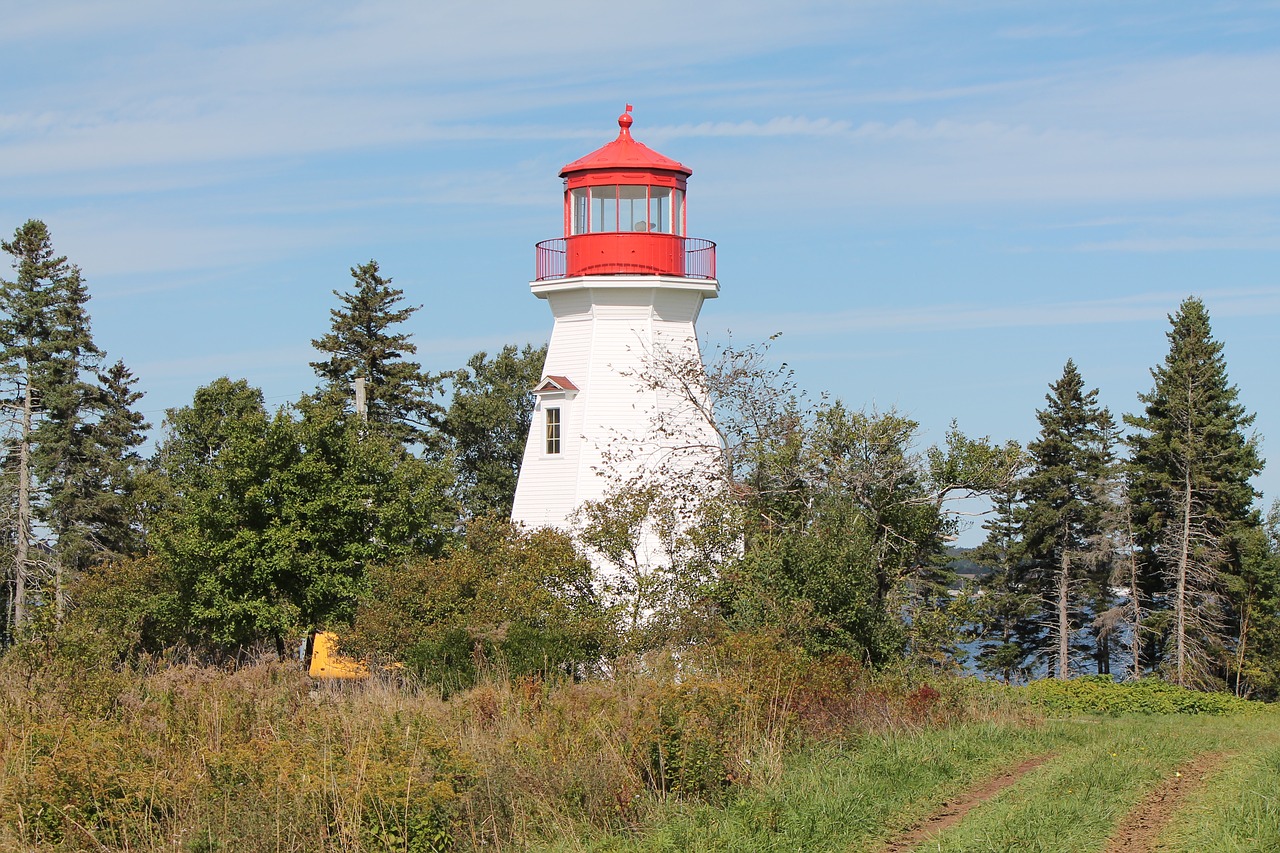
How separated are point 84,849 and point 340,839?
1.86m

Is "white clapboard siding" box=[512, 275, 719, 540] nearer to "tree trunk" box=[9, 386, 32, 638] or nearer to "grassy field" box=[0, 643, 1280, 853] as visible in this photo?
"grassy field" box=[0, 643, 1280, 853]

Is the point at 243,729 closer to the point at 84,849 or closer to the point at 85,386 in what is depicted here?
the point at 84,849

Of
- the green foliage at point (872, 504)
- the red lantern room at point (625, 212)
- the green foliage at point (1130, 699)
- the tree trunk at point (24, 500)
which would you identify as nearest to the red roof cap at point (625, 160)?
the red lantern room at point (625, 212)

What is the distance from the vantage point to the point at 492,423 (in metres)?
41.6

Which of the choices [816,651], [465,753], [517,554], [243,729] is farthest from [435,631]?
[465,753]

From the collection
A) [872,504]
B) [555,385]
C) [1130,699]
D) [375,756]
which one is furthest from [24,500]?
[375,756]

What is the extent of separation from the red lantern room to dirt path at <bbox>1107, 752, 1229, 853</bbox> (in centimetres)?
1471

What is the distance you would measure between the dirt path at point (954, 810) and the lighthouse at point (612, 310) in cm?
1346

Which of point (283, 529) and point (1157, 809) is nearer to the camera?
point (1157, 809)

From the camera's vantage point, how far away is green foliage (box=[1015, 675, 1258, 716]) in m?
23.6

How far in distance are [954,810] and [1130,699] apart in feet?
46.9

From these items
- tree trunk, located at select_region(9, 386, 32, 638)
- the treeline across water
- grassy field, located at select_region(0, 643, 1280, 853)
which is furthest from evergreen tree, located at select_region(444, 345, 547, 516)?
grassy field, located at select_region(0, 643, 1280, 853)

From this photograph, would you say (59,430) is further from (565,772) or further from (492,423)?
(565,772)

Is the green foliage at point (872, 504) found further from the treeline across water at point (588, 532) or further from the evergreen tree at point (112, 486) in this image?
the evergreen tree at point (112, 486)
